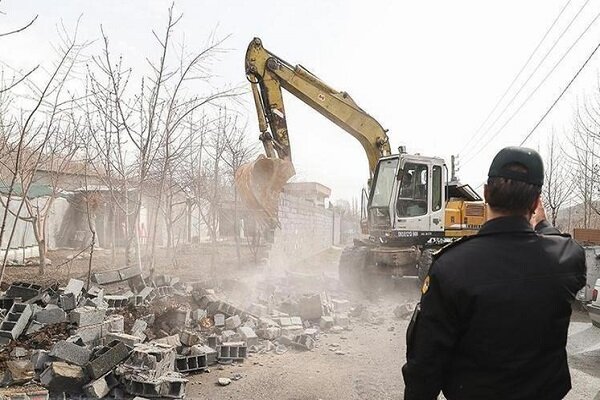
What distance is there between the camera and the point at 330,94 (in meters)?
11.4

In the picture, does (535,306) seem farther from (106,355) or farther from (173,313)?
(173,313)

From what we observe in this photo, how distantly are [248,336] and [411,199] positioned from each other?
601cm

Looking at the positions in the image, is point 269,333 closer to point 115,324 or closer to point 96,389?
point 115,324

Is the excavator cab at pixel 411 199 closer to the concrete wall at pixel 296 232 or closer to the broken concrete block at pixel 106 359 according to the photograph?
the concrete wall at pixel 296 232

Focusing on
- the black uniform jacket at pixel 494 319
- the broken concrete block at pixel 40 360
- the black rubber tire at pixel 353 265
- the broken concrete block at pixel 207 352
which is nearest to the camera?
the black uniform jacket at pixel 494 319

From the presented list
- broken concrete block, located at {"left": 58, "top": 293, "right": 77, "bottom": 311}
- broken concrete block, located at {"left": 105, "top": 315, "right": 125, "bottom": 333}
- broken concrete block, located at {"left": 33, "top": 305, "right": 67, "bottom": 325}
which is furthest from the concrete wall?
broken concrete block, located at {"left": 33, "top": 305, "right": 67, "bottom": 325}

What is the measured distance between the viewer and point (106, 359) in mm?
5098

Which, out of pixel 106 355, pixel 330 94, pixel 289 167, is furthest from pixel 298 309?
pixel 330 94

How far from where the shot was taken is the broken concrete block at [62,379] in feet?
16.1

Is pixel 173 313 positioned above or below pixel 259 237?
below

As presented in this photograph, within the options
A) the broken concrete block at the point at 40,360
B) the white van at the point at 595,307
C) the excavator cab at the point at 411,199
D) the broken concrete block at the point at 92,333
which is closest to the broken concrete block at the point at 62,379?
the broken concrete block at the point at 40,360

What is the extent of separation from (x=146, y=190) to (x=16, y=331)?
11485 mm

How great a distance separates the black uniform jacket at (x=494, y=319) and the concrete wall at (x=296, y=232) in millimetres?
12717

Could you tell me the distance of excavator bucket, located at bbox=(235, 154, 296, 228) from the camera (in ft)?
30.1
